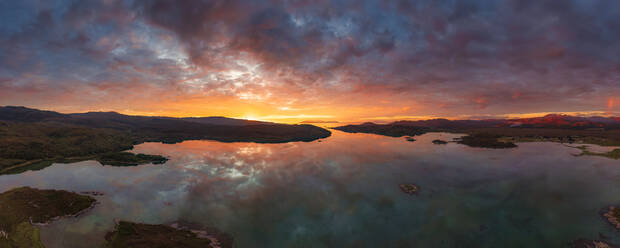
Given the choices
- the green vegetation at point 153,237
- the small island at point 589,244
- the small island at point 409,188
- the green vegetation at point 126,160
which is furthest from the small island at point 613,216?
the green vegetation at point 126,160

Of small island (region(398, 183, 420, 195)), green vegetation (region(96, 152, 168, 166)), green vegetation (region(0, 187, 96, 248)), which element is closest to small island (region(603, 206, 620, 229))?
small island (region(398, 183, 420, 195))

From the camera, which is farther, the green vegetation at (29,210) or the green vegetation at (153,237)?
the green vegetation at (29,210)

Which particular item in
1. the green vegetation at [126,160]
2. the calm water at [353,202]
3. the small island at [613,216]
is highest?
the green vegetation at [126,160]

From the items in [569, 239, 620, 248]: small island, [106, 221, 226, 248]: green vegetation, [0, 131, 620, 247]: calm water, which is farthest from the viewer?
[0, 131, 620, 247]: calm water

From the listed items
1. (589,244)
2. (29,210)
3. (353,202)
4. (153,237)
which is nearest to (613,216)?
→ (589,244)

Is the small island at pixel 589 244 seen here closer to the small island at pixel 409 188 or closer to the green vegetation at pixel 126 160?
the small island at pixel 409 188

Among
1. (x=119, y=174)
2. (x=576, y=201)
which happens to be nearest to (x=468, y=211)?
(x=576, y=201)

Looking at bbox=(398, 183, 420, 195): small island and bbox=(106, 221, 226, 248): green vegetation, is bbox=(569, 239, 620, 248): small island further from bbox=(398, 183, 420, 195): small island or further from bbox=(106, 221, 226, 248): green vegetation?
bbox=(106, 221, 226, 248): green vegetation
